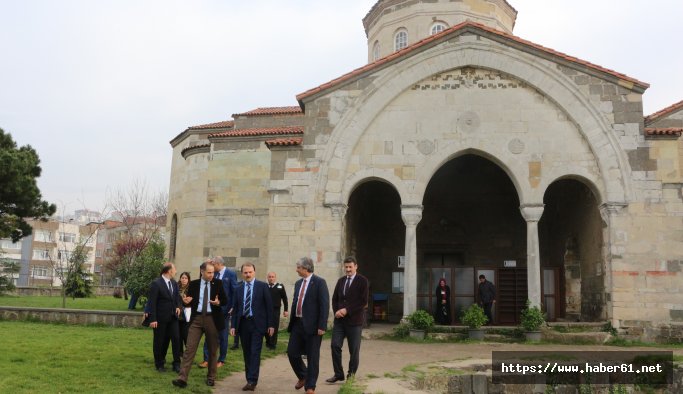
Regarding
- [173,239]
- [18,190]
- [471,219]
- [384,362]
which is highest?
[18,190]

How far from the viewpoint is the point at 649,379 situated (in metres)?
10.1

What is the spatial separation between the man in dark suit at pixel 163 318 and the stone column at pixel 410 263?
723 cm

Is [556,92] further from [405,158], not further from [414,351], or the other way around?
[414,351]

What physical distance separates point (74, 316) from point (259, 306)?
29.6 feet

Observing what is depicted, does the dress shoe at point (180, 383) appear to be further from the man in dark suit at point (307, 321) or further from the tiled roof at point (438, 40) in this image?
the tiled roof at point (438, 40)

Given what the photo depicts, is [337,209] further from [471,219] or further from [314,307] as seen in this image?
[314,307]

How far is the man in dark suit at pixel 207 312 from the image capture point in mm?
8000

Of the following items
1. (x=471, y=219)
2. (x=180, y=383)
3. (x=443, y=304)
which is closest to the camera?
(x=180, y=383)

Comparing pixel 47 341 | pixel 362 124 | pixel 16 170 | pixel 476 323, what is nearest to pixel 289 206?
pixel 362 124

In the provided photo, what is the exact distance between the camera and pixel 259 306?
8023mm

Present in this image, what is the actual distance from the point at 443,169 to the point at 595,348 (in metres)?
8.69

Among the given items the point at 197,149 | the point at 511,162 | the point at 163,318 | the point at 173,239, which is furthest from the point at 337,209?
the point at 173,239

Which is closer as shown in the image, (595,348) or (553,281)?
(595,348)

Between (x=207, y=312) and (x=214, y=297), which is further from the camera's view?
(x=214, y=297)
